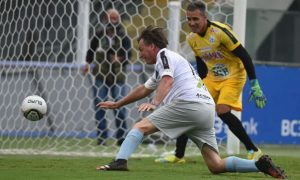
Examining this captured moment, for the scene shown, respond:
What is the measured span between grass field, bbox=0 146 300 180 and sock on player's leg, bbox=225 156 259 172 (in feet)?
0.28

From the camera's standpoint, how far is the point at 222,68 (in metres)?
10.8

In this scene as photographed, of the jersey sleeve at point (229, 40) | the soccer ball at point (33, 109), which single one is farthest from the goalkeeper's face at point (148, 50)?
the jersey sleeve at point (229, 40)

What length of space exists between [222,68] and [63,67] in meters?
4.32

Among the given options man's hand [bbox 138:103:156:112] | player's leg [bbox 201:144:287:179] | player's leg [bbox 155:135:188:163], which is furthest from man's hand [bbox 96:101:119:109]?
player's leg [bbox 155:135:188:163]

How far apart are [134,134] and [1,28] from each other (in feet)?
17.4

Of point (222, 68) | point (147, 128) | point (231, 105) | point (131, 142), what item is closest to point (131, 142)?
point (131, 142)

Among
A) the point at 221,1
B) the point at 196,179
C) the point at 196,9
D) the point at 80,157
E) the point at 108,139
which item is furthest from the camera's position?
the point at 108,139

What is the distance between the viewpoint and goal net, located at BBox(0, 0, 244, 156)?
1345 cm

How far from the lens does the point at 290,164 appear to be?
1075cm

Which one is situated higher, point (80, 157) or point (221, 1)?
point (221, 1)

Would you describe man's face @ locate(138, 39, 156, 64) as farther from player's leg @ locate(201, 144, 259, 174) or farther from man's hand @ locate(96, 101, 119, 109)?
player's leg @ locate(201, 144, 259, 174)

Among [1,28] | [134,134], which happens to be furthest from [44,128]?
[134,134]

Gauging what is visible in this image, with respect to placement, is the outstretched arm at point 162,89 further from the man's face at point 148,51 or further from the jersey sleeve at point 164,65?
the man's face at point 148,51

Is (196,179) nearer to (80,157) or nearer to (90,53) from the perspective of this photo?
(80,157)
